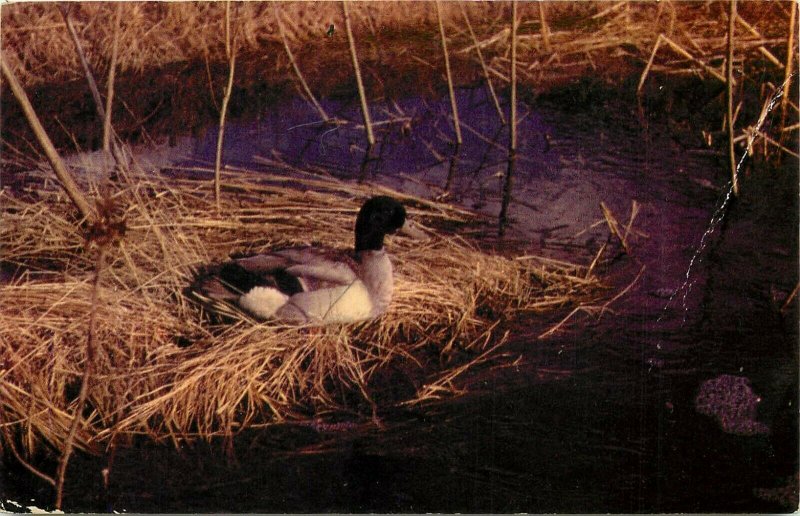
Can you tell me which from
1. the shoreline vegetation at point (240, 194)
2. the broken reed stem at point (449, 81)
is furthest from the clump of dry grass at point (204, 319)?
the broken reed stem at point (449, 81)

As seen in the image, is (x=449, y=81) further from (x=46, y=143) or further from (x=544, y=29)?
(x=46, y=143)

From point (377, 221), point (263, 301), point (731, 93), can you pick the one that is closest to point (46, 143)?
point (263, 301)

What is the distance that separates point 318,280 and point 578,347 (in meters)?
0.85

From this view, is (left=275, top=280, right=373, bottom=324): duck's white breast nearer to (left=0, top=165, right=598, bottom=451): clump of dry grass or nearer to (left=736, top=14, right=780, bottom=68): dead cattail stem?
(left=0, top=165, right=598, bottom=451): clump of dry grass

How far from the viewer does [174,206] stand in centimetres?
285

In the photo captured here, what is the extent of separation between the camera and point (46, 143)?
2811mm

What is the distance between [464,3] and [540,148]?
51cm

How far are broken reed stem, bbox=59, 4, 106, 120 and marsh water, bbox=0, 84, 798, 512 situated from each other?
7.3 inches

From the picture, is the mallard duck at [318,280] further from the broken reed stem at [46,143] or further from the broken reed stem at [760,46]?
the broken reed stem at [760,46]

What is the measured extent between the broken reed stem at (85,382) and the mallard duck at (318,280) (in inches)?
12.0

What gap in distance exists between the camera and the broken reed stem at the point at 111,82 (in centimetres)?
280

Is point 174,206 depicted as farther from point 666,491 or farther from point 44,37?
point 666,491

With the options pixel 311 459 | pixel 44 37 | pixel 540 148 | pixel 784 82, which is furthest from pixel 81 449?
pixel 784 82

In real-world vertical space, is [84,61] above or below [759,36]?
below
